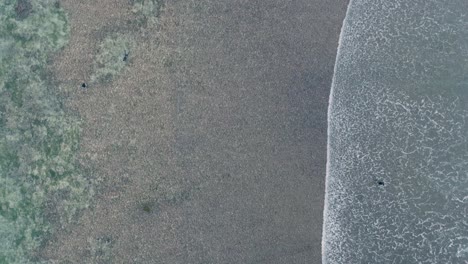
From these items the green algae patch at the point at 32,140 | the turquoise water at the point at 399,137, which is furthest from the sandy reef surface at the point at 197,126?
the turquoise water at the point at 399,137

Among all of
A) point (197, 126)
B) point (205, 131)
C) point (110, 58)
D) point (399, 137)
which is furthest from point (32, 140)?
point (399, 137)

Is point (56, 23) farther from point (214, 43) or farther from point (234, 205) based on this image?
point (234, 205)

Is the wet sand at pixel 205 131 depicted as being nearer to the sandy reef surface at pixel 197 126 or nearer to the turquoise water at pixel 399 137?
the sandy reef surface at pixel 197 126

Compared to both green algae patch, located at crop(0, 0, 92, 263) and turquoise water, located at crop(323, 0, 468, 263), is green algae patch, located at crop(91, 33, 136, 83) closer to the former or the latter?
green algae patch, located at crop(0, 0, 92, 263)

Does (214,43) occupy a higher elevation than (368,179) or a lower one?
higher

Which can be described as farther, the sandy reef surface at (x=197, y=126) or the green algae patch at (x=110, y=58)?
the green algae patch at (x=110, y=58)

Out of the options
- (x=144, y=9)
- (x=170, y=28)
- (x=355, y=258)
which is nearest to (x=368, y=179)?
(x=355, y=258)
